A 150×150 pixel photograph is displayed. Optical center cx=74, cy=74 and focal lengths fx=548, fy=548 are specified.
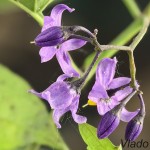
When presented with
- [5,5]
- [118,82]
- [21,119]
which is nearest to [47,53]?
[118,82]

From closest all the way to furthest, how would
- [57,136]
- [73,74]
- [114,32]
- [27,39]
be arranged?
1. [73,74]
2. [57,136]
3. [114,32]
4. [27,39]

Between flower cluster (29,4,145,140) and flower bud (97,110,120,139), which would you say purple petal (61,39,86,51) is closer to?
flower cluster (29,4,145,140)

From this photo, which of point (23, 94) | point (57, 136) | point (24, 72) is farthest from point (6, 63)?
point (57, 136)

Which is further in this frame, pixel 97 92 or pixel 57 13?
pixel 57 13

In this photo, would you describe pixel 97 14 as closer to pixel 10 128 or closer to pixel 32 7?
pixel 10 128

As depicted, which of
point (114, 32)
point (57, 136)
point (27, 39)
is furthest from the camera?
A: point (27, 39)

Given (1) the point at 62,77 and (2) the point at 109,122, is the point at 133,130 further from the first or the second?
(1) the point at 62,77
